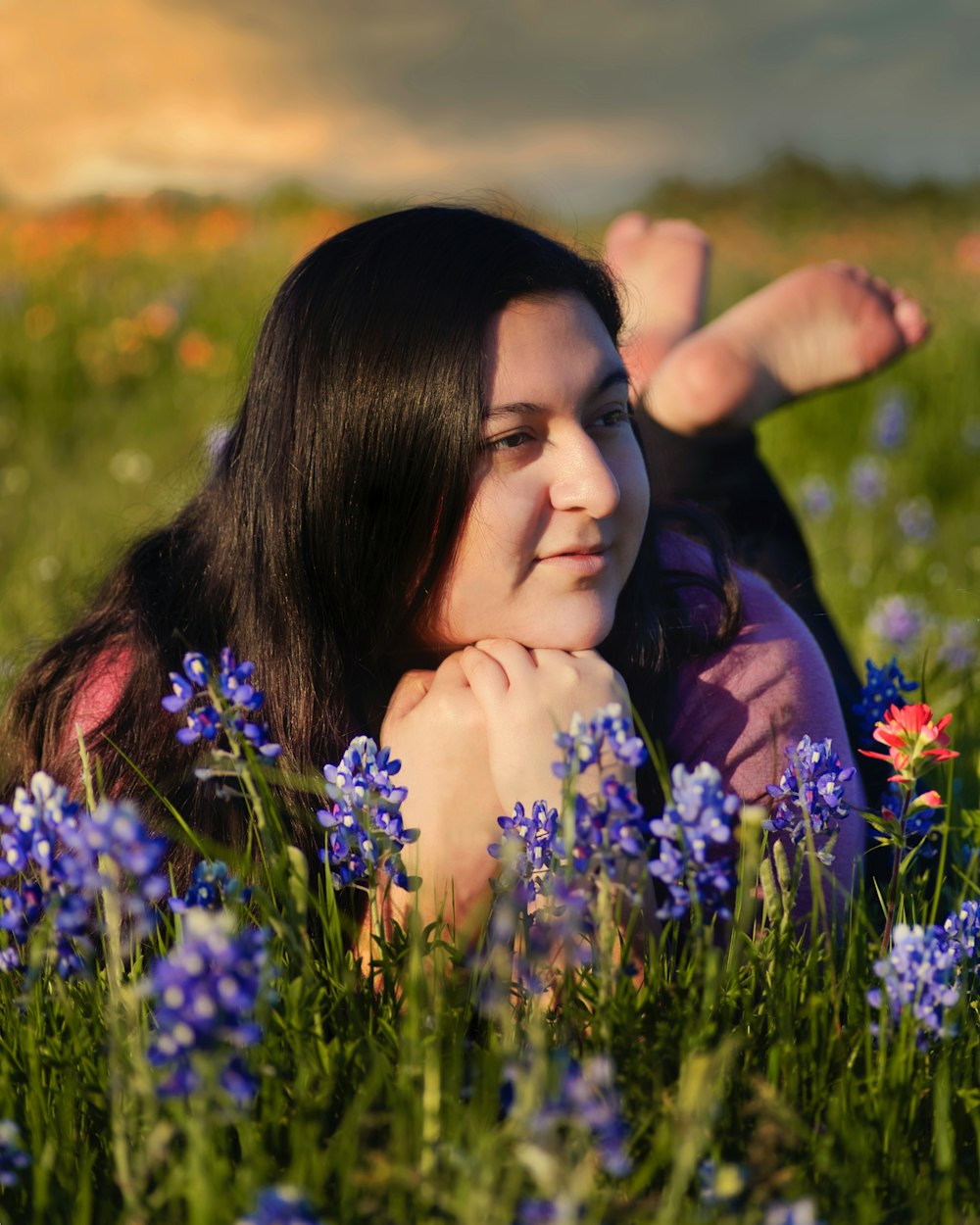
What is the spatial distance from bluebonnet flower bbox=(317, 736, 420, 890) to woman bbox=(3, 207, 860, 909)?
30 centimetres

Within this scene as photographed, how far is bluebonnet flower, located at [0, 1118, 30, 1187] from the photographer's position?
1.34 metres

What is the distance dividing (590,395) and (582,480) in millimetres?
202

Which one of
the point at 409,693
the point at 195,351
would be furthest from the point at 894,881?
the point at 195,351

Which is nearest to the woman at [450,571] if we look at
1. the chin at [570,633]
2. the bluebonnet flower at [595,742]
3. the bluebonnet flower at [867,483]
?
the chin at [570,633]

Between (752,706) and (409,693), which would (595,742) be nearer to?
(409,693)

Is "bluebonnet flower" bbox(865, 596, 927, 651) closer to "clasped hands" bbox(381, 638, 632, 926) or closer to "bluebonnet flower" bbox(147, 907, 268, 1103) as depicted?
"clasped hands" bbox(381, 638, 632, 926)

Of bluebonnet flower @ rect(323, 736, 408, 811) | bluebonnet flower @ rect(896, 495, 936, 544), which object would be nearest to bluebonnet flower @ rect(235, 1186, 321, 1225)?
bluebonnet flower @ rect(323, 736, 408, 811)

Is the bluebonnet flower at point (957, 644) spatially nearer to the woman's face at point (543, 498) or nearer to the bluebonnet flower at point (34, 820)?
the woman's face at point (543, 498)

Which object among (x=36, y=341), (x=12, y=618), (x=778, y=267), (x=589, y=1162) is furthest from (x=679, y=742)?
(x=778, y=267)

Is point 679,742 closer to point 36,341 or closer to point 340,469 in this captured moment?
point 340,469

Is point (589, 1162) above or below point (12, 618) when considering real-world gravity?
below

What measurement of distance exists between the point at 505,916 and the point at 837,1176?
0.53 meters

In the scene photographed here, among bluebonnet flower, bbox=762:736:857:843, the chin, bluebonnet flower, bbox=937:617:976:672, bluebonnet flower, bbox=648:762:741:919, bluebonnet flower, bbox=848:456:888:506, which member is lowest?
bluebonnet flower, bbox=648:762:741:919

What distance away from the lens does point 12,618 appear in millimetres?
4664
